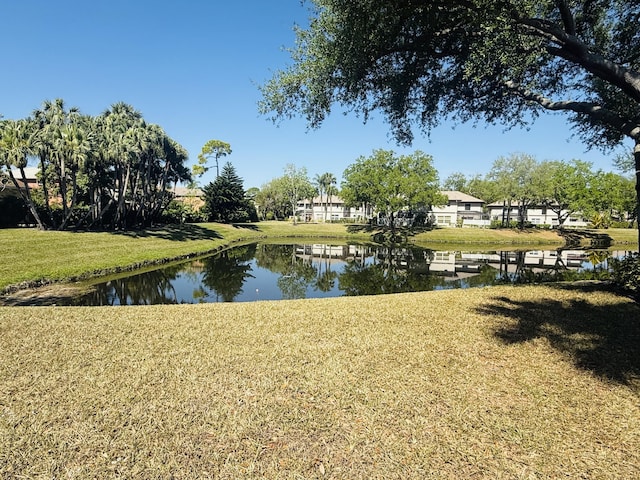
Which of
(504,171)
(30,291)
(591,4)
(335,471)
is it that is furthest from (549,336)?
(504,171)

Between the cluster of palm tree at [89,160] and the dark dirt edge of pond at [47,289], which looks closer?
the dark dirt edge of pond at [47,289]

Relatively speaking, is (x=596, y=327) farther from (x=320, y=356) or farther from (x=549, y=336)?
(x=320, y=356)

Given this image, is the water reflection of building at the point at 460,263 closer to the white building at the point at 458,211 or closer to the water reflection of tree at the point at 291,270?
the water reflection of tree at the point at 291,270

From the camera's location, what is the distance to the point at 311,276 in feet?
69.7

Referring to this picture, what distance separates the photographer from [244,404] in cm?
430

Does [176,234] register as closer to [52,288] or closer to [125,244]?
[125,244]

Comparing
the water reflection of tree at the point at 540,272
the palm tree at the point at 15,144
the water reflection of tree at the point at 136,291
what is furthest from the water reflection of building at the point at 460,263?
the palm tree at the point at 15,144

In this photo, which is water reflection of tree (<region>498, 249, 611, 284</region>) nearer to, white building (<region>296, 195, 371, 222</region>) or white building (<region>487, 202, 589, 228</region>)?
white building (<region>487, 202, 589, 228</region>)

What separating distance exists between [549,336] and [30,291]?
742 inches

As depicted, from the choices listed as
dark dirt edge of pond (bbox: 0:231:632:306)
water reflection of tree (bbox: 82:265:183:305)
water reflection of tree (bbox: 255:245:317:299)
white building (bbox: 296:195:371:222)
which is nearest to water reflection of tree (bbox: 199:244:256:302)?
water reflection of tree (bbox: 255:245:317:299)

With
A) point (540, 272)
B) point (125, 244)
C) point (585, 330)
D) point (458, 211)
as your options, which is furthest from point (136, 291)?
point (458, 211)

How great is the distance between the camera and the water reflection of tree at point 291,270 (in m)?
17.0

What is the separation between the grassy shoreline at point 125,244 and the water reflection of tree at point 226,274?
3.36 metres

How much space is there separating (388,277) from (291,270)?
7.20 m
